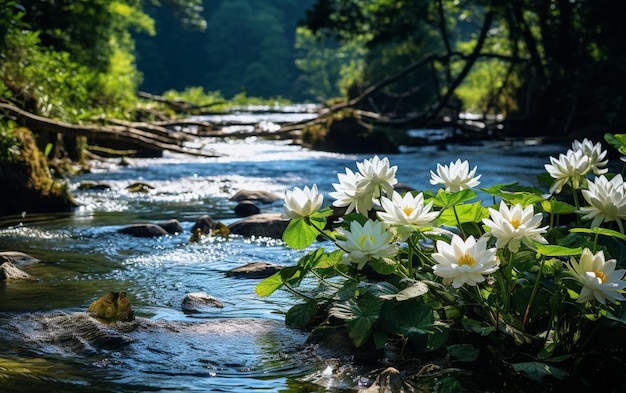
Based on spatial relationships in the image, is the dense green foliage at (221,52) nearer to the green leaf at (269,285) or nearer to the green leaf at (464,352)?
the green leaf at (269,285)

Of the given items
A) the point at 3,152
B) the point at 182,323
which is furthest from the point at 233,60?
the point at 182,323

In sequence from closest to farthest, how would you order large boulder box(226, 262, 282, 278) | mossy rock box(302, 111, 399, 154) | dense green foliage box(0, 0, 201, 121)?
large boulder box(226, 262, 282, 278), dense green foliage box(0, 0, 201, 121), mossy rock box(302, 111, 399, 154)

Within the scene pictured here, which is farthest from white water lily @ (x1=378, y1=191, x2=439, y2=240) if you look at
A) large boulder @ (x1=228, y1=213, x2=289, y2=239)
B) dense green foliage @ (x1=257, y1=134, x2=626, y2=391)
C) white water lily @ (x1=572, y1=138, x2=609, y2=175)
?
large boulder @ (x1=228, y1=213, x2=289, y2=239)

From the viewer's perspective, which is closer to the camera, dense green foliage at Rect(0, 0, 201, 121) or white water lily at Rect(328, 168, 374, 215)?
white water lily at Rect(328, 168, 374, 215)

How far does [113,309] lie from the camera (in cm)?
386

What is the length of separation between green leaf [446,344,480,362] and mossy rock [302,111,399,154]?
41.4ft

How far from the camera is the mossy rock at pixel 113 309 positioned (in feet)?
12.5

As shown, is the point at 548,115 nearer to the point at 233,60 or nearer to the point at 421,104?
the point at 421,104

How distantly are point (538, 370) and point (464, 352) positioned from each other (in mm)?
307

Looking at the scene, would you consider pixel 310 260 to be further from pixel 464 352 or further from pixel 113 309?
pixel 113 309

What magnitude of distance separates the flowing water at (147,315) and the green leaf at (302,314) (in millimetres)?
83

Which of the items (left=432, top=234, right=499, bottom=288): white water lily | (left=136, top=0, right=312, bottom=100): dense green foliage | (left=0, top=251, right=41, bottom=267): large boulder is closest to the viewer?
(left=432, top=234, right=499, bottom=288): white water lily

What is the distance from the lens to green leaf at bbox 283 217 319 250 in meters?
3.29

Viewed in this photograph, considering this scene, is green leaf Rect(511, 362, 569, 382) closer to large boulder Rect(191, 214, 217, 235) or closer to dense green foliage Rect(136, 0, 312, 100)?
large boulder Rect(191, 214, 217, 235)
